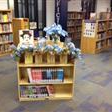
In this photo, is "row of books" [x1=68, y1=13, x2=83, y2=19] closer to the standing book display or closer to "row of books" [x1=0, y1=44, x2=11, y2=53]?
"row of books" [x1=0, y1=44, x2=11, y2=53]

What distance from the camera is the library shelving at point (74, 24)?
875 centimetres

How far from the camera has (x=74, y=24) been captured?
354 inches

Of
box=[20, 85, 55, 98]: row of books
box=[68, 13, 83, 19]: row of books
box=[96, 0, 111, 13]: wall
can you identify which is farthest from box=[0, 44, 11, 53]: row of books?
box=[96, 0, 111, 13]: wall

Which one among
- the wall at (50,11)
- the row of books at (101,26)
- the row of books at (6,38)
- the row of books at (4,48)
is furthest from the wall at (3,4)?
the row of books at (101,26)

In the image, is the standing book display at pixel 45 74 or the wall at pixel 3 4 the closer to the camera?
the standing book display at pixel 45 74

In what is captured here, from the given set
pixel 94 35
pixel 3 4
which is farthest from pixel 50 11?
pixel 94 35

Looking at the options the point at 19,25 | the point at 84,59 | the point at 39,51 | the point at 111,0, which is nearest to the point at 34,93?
the point at 39,51

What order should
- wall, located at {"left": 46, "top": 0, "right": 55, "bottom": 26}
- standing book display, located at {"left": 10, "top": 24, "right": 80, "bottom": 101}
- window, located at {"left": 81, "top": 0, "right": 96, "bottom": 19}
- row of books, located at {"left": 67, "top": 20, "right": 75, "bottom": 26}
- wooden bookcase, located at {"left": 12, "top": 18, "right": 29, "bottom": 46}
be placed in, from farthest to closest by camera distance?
1. window, located at {"left": 81, "top": 0, "right": 96, "bottom": 19}
2. row of books, located at {"left": 67, "top": 20, "right": 75, "bottom": 26}
3. wall, located at {"left": 46, "top": 0, "right": 55, "bottom": 26}
4. wooden bookcase, located at {"left": 12, "top": 18, "right": 29, "bottom": 46}
5. standing book display, located at {"left": 10, "top": 24, "right": 80, "bottom": 101}

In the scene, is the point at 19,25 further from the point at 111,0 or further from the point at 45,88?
the point at 111,0

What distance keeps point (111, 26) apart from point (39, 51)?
511 cm

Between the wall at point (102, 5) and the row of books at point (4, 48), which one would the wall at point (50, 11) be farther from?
the wall at point (102, 5)

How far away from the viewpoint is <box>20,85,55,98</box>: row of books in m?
3.07

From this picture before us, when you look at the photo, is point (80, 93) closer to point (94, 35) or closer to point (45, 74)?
point (45, 74)

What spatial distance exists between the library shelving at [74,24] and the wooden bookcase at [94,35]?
2.28m
